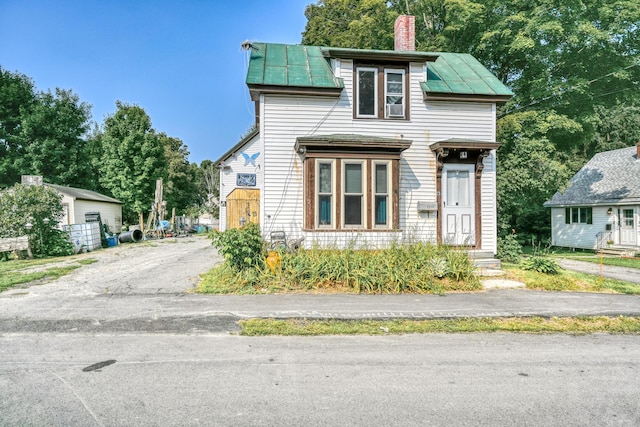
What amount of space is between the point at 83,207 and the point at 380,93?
1964 cm

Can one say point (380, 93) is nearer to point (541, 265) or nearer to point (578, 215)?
point (541, 265)

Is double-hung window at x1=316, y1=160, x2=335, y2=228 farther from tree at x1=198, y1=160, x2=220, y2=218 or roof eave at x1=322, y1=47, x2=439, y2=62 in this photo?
tree at x1=198, y1=160, x2=220, y2=218

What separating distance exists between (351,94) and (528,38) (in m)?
13.2

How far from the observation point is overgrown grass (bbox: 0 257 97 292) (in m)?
9.06

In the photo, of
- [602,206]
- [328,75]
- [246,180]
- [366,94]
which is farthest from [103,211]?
[602,206]

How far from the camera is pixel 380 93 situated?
1111cm

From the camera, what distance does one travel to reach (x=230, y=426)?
297 centimetres

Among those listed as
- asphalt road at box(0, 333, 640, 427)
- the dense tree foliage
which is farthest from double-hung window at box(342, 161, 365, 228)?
the dense tree foliage

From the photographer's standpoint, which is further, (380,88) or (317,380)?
(380,88)

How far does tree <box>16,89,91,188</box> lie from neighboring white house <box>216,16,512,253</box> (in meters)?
29.3

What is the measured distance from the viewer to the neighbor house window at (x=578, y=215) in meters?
22.8

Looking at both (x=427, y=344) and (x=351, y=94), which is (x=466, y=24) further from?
(x=427, y=344)

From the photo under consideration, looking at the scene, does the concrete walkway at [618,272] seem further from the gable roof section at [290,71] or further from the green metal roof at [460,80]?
the gable roof section at [290,71]

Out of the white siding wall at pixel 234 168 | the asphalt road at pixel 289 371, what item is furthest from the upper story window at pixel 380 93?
the white siding wall at pixel 234 168
